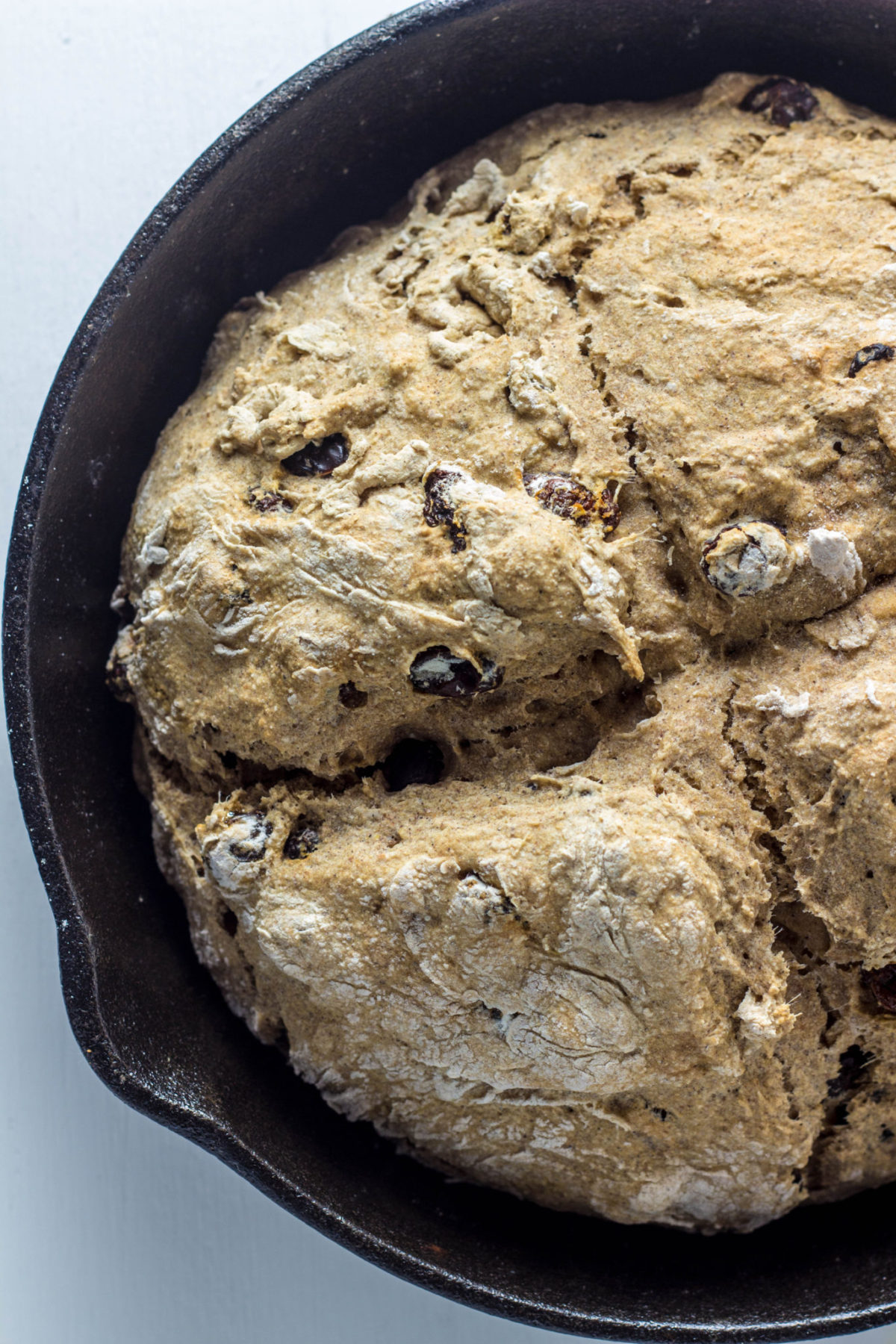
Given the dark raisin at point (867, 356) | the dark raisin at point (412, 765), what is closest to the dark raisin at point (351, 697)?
the dark raisin at point (412, 765)

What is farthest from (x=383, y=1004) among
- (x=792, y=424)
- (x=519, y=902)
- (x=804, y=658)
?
(x=792, y=424)

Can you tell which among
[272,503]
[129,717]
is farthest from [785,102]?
[129,717]

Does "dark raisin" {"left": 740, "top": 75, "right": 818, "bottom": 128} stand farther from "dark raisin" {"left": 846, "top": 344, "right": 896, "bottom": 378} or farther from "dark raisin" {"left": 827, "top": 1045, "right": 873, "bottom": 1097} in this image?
"dark raisin" {"left": 827, "top": 1045, "right": 873, "bottom": 1097}

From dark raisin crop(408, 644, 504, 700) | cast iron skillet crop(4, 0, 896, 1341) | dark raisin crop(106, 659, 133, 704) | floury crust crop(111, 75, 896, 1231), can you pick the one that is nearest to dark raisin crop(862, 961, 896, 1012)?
floury crust crop(111, 75, 896, 1231)

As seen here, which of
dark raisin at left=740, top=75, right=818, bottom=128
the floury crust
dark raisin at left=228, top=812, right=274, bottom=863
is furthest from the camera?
dark raisin at left=740, top=75, right=818, bottom=128

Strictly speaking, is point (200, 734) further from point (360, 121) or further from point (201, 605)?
point (360, 121)

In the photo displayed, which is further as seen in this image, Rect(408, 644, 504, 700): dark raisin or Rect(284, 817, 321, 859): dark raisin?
Rect(284, 817, 321, 859): dark raisin

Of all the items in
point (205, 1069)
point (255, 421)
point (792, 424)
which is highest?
point (255, 421)
